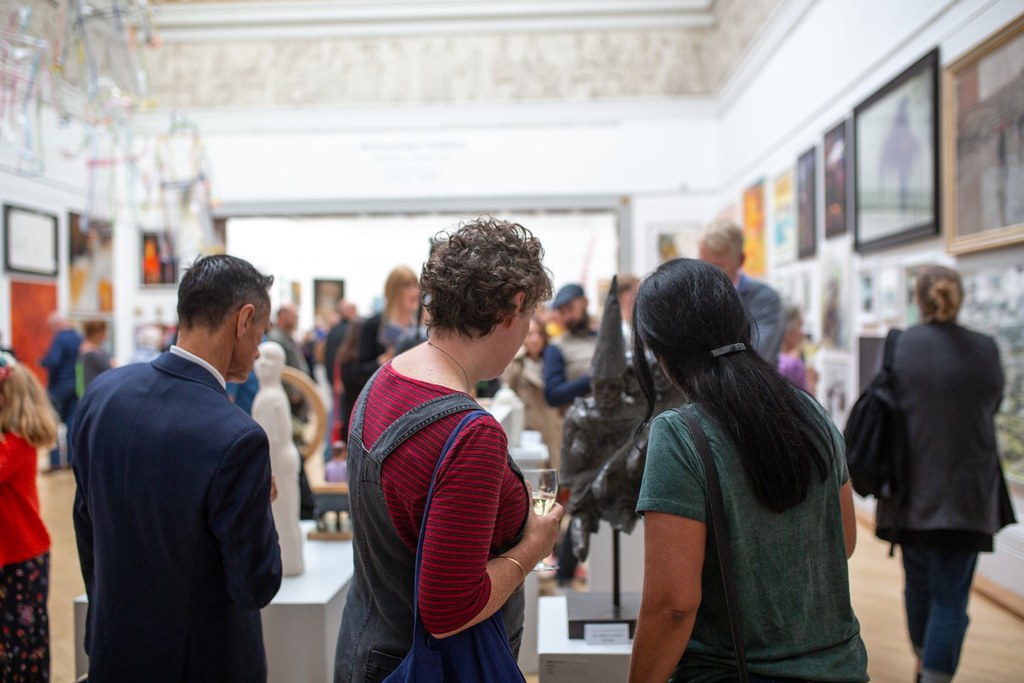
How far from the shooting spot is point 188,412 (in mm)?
1972

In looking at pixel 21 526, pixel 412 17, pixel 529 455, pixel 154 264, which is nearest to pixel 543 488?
pixel 21 526

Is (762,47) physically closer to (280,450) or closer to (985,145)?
(985,145)

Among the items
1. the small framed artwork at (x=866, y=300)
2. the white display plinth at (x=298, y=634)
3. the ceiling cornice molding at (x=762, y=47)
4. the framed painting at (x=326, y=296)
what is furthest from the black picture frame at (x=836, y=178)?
the framed painting at (x=326, y=296)

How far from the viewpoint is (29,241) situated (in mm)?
11102

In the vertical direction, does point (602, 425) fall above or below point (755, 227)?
below

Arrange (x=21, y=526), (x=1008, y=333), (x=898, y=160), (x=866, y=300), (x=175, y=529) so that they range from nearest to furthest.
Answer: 1. (x=175, y=529)
2. (x=21, y=526)
3. (x=1008, y=333)
4. (x=898, y=160)
5. (x=866, y=300)

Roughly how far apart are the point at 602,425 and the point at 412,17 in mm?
12583

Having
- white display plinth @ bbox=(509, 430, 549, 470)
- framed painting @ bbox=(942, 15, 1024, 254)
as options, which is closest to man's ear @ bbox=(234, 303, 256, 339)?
white display plinth @ bbox=(509, 430, 549, 470)

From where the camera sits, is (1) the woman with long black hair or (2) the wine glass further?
(2) the wine glass

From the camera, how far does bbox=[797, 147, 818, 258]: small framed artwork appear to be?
839 centimetres

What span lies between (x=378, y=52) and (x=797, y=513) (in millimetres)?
13729

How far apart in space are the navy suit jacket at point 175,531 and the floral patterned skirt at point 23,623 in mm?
1264

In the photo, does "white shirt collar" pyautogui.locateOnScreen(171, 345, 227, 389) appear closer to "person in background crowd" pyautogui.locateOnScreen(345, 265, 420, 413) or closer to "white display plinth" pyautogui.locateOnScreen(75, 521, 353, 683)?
"white display plinth" pyautogui.locateOnScreen(75, 521, 353, 683)

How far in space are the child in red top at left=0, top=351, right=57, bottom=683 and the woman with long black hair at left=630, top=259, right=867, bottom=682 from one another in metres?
2.40
